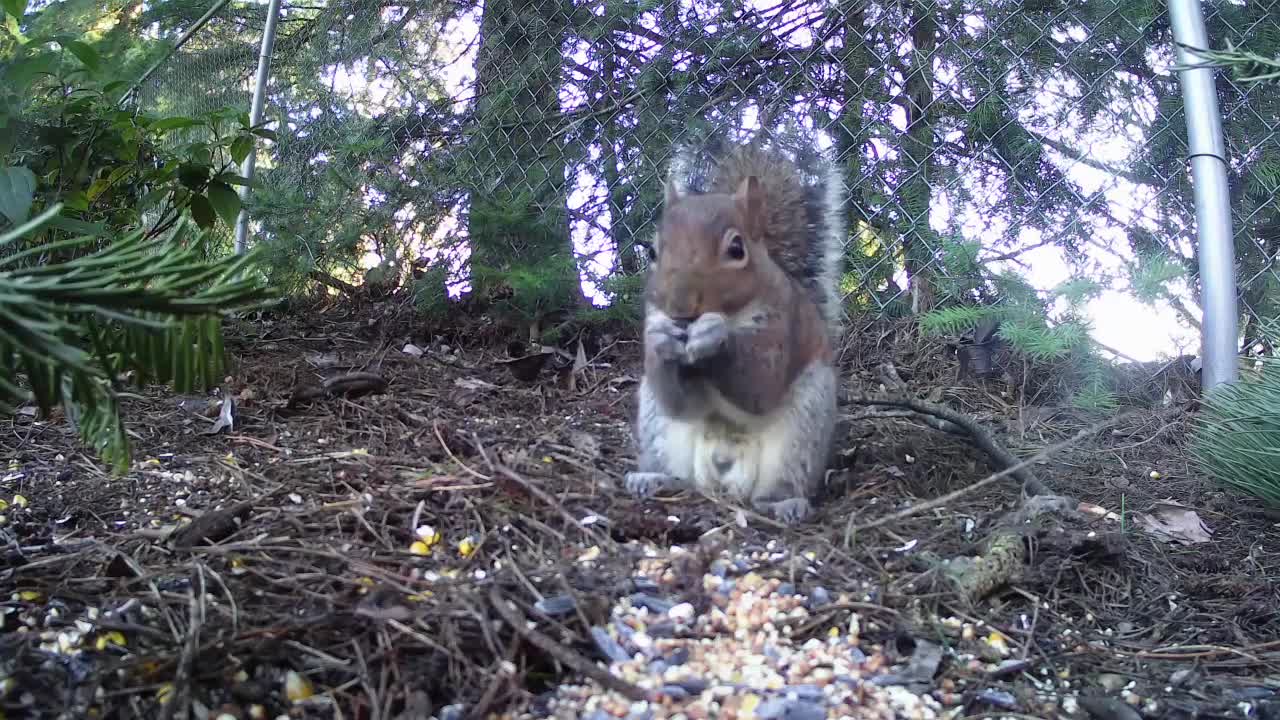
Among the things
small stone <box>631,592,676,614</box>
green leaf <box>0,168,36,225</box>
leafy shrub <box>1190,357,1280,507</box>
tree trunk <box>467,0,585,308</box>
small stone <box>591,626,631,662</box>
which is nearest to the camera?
small stone <box>591,626,631,662</box>

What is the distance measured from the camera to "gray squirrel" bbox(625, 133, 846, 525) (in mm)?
2201

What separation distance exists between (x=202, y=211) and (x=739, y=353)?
7.63 ft

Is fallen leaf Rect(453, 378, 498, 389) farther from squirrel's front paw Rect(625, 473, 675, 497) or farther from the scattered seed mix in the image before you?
the scattered seed mix

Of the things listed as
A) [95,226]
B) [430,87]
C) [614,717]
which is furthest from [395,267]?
[614,717]

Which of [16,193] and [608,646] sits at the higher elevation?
[16,193]

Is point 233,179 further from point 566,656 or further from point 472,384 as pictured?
point 566,656

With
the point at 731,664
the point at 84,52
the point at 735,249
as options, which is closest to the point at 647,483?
the point at 735,249

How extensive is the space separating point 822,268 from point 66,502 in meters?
2.16

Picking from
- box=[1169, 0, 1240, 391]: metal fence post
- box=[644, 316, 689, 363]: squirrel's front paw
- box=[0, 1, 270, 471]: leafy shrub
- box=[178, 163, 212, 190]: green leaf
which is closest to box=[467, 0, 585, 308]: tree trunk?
box=[178, 163, 212, 190]: green leaf

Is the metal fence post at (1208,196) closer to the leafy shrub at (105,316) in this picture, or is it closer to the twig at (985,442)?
the twig at (985,442)

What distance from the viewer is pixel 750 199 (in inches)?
94.3

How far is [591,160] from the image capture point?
457cm

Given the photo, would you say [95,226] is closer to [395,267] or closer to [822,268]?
[822,268]

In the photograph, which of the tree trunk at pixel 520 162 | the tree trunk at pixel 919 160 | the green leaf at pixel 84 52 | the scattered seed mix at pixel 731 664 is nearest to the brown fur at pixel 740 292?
the scattered seed mix at pixel 731 664
